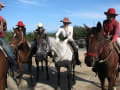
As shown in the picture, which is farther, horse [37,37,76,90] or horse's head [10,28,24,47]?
horse's head [10,28,24,47]

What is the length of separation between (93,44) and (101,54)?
2.22ft

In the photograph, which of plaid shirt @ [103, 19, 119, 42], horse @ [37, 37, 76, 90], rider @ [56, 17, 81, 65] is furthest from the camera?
rider @ [56, 17, 81, 65]

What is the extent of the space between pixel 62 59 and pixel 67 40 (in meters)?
1.00

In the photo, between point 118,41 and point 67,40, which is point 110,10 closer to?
point 118,41

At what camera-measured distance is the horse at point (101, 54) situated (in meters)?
3.52

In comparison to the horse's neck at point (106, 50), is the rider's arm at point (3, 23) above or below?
above

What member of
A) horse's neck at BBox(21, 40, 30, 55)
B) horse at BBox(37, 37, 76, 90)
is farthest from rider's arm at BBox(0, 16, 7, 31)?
horse's neck at BBox(21, 40, 30, 55)

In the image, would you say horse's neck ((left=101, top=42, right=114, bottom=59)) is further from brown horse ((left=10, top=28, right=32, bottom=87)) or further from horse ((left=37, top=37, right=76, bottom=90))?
brown horse ((left=10, top=28, right=32, bottom=87))

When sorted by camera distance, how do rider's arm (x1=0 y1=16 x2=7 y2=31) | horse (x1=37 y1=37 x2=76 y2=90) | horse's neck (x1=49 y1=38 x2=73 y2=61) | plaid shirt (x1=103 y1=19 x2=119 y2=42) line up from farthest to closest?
1. horse's neck (x1=49 y1=38 x2=73 y2=61)
2. horse (x1=37 y1=37 x2=76 y2=90)
3. plaid shirt (x1=103 y1=19 x2=119 y2=42)
4. rider's arm (x1=0 y1=16 x2=7 y2=31)

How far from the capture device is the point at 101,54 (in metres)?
4.02

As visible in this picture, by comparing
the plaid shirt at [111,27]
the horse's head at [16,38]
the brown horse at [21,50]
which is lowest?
the brown horse at [21,50]

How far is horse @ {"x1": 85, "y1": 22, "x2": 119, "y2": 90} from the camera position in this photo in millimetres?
3516

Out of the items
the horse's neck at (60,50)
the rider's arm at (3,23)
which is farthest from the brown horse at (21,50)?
the rider's arm at (3,23)

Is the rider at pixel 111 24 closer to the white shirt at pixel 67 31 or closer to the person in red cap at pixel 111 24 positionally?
the person in red cap at pixel 111 24
